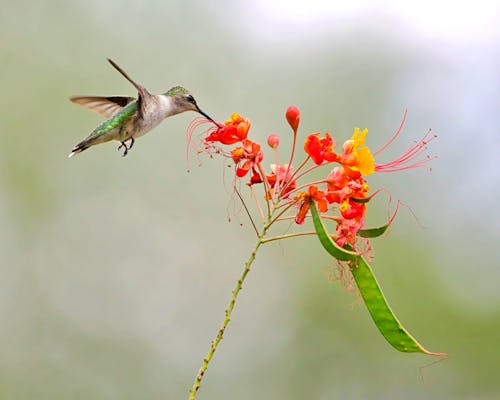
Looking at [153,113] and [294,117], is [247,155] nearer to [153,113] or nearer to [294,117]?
[294,117]

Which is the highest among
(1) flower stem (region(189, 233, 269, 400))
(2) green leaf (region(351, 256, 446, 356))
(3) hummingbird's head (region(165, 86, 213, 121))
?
(3) hummingbird's head (region(165, 86, 213, 121))

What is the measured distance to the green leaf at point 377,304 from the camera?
156 cm

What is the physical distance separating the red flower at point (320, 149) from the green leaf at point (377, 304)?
0.54ft

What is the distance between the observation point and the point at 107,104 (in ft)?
8.07

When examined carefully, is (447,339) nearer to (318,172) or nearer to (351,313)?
(351,313)

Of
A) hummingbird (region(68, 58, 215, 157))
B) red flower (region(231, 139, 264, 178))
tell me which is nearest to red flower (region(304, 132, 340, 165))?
red flower (region(231, 139, 264, 178))

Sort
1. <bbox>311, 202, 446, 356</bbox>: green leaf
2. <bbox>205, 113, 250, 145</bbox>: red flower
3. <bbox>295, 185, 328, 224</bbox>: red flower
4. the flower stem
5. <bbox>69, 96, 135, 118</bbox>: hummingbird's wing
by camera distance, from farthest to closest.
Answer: <bbox>69, 96, 135, 118</bbox>: hummingbird's wing
<bbox>205, 113, 250, 145</bbox>: red flower
<bbox>295, 185, 328, 224</bbox>: red flower
<bbox>311, 202, 446, 356</bbox>: green leaf
the flower stem

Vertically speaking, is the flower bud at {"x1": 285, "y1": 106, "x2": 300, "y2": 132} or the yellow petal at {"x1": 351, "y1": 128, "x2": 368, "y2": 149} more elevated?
the yellow petal at {"x1": 351, "y1": 128, "x2": 368, "y2": 149}

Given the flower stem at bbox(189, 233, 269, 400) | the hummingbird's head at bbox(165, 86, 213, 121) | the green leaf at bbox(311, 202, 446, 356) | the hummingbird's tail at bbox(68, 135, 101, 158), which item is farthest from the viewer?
the hummingbird's head at bbox(165, 86, 213, 121)

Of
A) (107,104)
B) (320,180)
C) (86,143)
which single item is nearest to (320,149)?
(320,180)

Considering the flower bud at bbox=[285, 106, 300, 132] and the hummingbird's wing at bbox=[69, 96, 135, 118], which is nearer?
the flower bud at bbox=[285, 106, 300, 132]

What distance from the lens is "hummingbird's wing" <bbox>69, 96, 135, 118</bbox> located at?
2393 millimetres

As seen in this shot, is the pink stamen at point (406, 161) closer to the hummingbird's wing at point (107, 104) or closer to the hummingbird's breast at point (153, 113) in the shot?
the hummingbird's breast at point (153, 113)

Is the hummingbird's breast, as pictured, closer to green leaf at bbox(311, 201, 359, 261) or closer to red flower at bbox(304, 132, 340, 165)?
red flower at bbox(304, 132, 340, 165)
